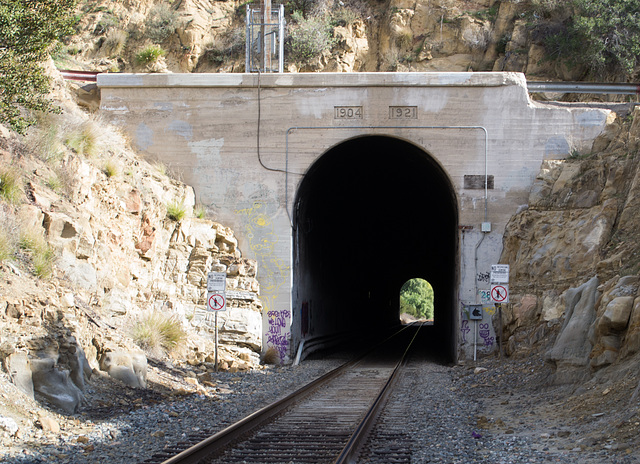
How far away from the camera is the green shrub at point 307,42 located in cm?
3519

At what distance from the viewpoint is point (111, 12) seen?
3972cm

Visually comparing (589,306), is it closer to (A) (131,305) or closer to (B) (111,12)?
(A) (131,305)

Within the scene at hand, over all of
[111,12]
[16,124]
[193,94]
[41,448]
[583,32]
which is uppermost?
[111,12]

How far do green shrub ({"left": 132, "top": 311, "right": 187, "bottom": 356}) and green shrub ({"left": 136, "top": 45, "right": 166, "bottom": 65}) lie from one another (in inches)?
868

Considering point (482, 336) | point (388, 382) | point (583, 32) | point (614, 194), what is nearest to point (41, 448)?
point (388, 382)

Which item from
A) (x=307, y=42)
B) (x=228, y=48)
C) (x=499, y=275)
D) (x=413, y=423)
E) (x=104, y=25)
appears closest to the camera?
(x=413, y=423)

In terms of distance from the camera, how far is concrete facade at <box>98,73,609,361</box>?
18.8 m

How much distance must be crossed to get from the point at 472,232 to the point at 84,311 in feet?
37.6

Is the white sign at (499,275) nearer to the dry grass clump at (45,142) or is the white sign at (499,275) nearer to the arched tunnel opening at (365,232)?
the arched tunnel opening at (365,232)

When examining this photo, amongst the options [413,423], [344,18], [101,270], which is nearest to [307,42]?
[344,18]

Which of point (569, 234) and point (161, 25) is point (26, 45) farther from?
point (161, 25)

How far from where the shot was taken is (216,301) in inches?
618

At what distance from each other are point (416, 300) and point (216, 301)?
72.2 m

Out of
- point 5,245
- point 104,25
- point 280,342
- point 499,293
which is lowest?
point 280,342
